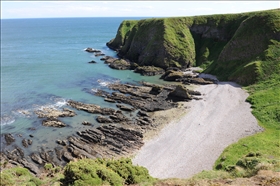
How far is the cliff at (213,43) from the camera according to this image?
223 feet

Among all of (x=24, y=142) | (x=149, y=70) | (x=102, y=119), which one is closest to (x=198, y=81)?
(x=149, y=70)

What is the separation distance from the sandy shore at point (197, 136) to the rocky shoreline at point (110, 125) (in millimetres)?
3405

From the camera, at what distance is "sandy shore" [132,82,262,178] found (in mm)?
33156

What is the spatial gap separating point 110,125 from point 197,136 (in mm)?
17353

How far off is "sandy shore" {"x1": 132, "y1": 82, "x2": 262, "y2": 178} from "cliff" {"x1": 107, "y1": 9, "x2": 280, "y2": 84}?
1753 centimetres

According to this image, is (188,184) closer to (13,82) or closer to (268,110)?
(268,110)

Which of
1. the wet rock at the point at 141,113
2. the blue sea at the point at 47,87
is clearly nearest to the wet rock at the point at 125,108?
the blue sea at the point at 47,87

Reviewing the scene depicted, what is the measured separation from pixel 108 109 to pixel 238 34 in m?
52.9

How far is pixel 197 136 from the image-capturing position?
40281 mm

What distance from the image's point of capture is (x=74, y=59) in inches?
4306

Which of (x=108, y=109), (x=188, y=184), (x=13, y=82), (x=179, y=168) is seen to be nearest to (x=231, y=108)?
(x=179, y=168)

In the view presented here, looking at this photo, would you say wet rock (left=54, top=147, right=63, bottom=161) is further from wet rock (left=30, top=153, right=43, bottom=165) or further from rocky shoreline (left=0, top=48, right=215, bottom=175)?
wet rock (left=30, top=153, right=43, bottom=165)

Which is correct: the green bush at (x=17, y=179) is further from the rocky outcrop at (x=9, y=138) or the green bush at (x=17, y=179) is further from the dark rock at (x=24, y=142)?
the rocky outcrop at (x=9, y=138)

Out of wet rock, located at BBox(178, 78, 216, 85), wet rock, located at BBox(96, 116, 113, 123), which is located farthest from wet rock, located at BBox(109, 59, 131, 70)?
wet rock, located at BBox(96, 116, 113, 123)
